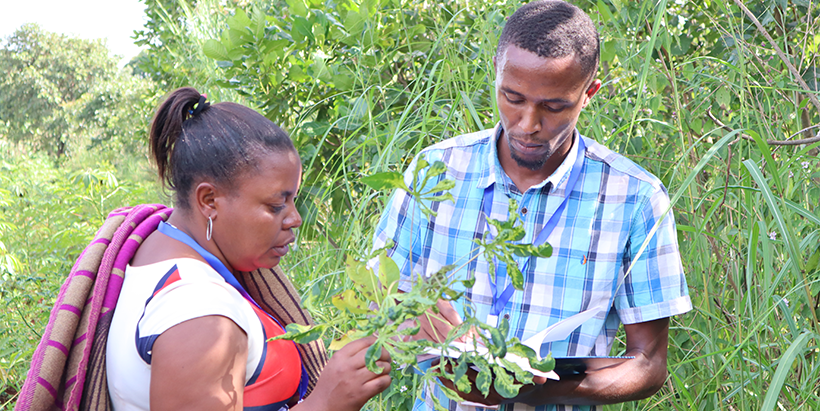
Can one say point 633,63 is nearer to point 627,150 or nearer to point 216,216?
point 627,150

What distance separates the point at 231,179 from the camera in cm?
132

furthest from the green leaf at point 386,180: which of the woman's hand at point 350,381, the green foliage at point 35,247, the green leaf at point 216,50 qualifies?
the green foliage at point 35,247

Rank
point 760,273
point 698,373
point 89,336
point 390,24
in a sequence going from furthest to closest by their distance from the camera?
point 390,24 < point 698,373 < point 760,273 < point 89,336

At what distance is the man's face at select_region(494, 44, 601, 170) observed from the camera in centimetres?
135

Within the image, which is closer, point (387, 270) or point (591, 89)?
point (387, 270)

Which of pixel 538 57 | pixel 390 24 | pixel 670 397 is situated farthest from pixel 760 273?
pixel 390 24

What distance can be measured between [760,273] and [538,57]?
918 millimetres

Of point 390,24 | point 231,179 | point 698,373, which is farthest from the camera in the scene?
point 390,24

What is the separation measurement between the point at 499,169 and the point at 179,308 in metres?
0.77

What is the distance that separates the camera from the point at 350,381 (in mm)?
1109

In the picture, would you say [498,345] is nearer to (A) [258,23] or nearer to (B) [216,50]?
(A) [258,23]

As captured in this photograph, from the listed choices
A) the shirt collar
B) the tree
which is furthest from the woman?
the tree

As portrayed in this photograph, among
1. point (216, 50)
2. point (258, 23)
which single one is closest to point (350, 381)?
point (258, 23)

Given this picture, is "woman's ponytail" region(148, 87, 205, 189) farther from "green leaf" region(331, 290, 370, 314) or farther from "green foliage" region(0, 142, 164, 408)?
"green foliage" region(0, 142, 164, 408)
